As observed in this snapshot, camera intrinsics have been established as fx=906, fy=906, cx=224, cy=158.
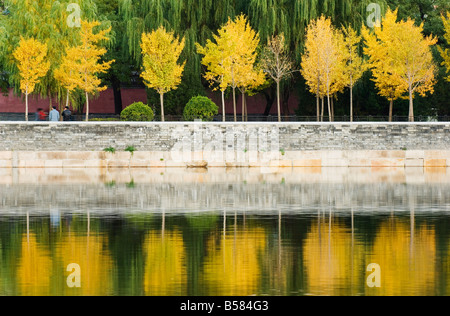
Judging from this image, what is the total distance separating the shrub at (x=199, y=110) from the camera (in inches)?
1537

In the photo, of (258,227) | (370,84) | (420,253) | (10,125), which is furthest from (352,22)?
(420,253)

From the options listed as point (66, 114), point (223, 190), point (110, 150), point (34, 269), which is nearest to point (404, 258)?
point (34, 269)

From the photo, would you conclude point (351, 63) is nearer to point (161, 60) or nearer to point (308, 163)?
point (308, 163)

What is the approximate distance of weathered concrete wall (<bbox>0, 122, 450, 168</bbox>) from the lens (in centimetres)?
3716

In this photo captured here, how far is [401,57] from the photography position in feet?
138

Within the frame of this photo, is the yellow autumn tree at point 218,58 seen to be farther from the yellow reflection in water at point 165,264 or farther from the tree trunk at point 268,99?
the yellow reflection in water at point 165,264

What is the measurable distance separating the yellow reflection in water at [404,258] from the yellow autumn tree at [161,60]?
25603mm

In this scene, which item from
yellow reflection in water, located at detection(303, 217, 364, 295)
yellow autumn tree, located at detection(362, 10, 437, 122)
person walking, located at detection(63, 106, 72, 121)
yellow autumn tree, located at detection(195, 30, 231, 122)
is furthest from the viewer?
yellow autumn tree, located at detection(195, 30, 231, 122)

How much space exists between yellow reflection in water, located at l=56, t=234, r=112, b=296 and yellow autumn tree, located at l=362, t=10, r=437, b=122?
1141 inches

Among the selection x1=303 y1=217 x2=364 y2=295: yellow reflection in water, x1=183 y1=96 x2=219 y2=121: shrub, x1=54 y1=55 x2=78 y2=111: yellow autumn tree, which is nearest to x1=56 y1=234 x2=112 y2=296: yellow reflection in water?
x1=303 y1=217 x2=364 y2=295: yellow reflection in water

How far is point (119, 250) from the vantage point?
1321cm

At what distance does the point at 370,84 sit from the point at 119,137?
13.5 meters

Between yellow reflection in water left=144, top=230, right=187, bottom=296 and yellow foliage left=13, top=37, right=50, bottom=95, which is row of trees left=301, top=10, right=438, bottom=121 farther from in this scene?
yellow reflection in water left=144, top=230, right=187, bottom=296

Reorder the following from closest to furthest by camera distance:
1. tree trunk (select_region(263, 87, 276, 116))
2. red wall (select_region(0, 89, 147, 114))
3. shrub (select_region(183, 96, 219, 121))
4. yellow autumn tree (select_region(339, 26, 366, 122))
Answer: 1. shrub (select_region(183, 96, 219, 121))
2. yellow autumn tree (select_region(339, 26, 366, 122))
3. tree trunk (select_region(263, 87, 276, 116))
4. red wall (select_region(0, 89, 147, 114))
